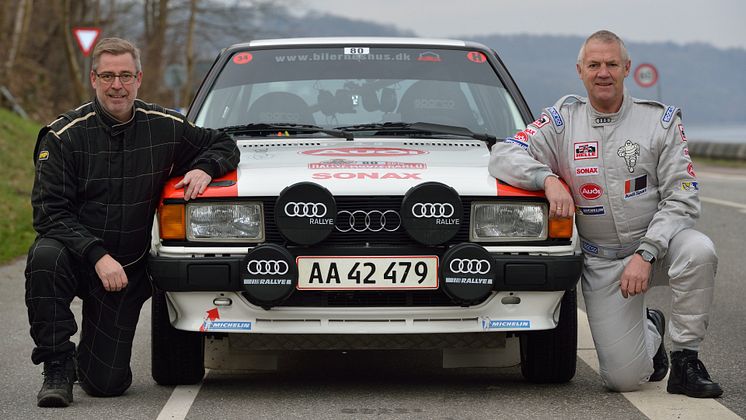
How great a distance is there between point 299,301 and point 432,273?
20.3 inches

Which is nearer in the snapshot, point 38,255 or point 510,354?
point 38,255

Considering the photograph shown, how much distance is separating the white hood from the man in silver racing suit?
0.56 feet

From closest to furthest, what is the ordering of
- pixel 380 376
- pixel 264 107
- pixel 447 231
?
pixel 447 231
pixel 380 376
pixel 264 107

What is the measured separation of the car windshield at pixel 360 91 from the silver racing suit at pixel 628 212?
715 millimetres

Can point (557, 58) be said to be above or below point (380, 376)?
above

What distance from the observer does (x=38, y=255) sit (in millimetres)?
5043

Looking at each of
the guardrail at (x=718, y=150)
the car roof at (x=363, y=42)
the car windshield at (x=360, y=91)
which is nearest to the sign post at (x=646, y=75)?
the guardrail at (x=718, y=150)

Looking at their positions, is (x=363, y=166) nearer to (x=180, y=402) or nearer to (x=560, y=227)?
(x=560, y=227)

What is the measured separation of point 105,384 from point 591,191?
84.0 inches

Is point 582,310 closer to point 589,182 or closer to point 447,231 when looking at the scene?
point 589,182

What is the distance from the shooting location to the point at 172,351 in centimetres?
523

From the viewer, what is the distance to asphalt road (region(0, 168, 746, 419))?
479 cm

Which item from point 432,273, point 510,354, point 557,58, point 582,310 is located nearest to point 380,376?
point 510,354

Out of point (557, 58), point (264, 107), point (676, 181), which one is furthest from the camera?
point (557, 58)
